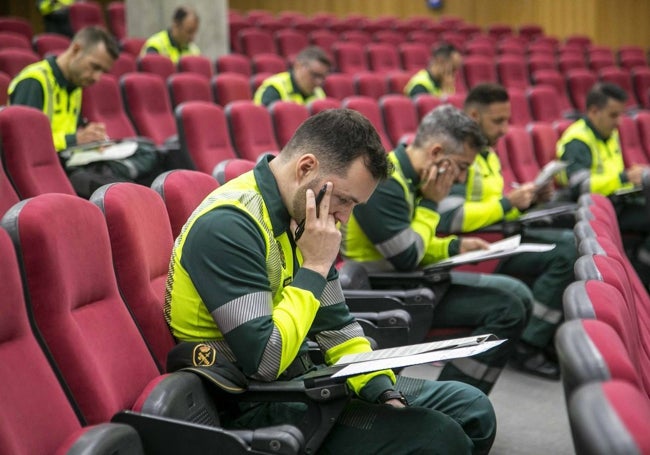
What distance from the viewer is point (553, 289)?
232 centimetres

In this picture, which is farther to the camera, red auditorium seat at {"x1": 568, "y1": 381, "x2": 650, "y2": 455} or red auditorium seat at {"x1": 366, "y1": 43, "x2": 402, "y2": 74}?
red auditorium seat at {"x1": 366, "y1": 43, "x2": 402, "y2": 74}

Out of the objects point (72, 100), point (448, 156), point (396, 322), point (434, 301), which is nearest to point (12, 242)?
point (396, 322)

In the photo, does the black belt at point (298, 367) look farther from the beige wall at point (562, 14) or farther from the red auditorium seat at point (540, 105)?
the beige wall at point (562, 14)

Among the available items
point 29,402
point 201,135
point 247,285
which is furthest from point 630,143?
point 29,402

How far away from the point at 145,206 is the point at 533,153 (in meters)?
2.56

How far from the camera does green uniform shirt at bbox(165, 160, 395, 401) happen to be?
1.08 m

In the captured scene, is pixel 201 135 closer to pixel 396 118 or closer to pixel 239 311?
pixel 396 118

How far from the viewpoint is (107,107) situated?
3303 millimetres

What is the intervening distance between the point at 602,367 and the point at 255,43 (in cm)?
499

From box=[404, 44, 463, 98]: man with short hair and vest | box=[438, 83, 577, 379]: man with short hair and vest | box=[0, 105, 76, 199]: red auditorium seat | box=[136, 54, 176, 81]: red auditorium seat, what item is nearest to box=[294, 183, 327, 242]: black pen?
box=[0, 105, 76, 199]: red auditorium seat

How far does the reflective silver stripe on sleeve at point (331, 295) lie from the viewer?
1279 millimetres

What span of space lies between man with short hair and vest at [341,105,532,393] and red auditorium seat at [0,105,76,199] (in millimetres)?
748

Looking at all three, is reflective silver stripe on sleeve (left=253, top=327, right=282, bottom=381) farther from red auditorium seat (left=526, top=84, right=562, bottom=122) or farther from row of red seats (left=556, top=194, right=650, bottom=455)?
red auditorium seat (left=526, top=84, right=562, bottom=122)

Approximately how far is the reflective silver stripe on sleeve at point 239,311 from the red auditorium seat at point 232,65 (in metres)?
3.59
